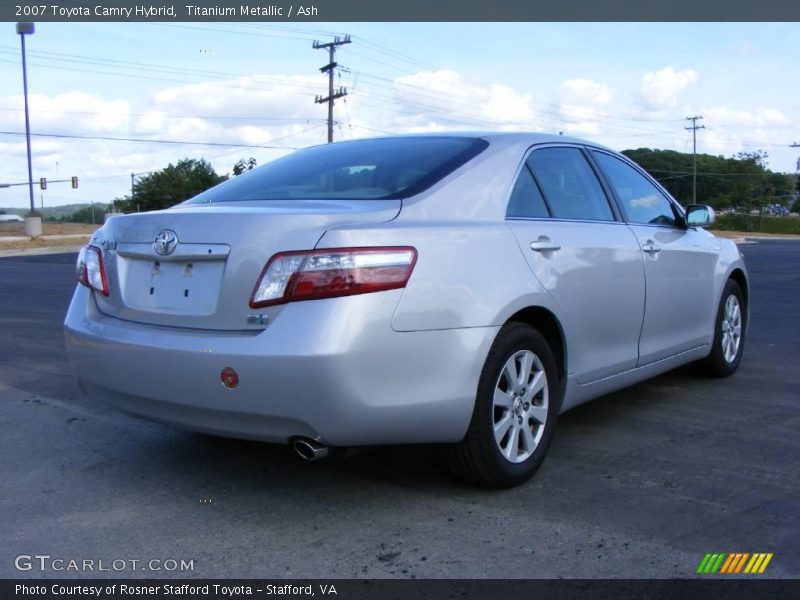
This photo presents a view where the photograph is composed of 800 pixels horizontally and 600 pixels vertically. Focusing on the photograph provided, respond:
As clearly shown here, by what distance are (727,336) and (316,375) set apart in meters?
3.95

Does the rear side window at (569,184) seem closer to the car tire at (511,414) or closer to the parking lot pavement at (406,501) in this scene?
the car tire at (511,414)

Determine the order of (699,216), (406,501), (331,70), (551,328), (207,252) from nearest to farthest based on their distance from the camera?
(207,252), (406,501), (551,328), (699,216), (331,70)

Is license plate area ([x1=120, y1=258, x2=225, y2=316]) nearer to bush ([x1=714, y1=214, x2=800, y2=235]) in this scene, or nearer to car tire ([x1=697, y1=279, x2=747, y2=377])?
car tire ([x1=697, y1=279, x2=747, y2=377])

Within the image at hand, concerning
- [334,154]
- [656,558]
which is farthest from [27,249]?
[656,558]

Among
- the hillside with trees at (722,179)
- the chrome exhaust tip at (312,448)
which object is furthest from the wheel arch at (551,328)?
the hillside with trees at (722,179)

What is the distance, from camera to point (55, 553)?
2959 millimetres

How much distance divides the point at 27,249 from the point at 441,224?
103 ft

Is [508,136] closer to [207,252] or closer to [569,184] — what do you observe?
[569,184]

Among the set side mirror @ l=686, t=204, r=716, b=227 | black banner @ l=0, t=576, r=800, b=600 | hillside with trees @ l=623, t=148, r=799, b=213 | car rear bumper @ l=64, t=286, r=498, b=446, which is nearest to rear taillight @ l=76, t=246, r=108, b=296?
car rear bumper @ l=64, t=286, r=498, b=446

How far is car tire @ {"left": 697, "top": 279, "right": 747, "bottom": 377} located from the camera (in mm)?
5675

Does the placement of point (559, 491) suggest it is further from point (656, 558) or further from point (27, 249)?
point (27, 249)

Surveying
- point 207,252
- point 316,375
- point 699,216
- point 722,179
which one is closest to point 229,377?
point 316,375

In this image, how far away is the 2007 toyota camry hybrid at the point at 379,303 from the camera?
3.01 metres

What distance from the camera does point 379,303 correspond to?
303 centimetres
